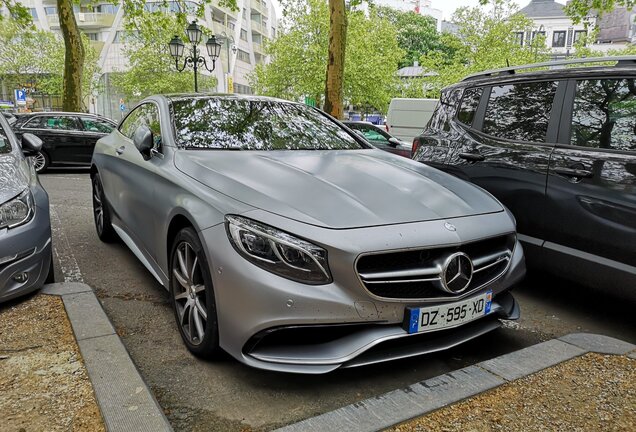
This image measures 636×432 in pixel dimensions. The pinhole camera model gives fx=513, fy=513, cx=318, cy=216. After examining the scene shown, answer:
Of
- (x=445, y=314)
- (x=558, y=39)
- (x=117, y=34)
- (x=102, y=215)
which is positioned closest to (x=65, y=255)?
(x=102, y=215)

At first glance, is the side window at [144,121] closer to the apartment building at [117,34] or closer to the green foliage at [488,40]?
the green foliage at [488,40]

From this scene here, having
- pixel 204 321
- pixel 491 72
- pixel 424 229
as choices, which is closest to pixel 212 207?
pixel 204 321

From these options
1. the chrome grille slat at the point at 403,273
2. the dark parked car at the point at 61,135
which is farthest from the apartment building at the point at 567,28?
the chrome grille slat at the point at 403,273

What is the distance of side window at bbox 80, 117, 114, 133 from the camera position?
12.7m

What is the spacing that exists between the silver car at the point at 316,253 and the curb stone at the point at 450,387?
0.18 m

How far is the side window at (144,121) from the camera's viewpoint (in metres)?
3.87

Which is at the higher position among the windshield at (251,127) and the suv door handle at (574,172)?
the windshield at (251,127)

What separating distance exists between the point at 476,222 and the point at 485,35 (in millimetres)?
35128

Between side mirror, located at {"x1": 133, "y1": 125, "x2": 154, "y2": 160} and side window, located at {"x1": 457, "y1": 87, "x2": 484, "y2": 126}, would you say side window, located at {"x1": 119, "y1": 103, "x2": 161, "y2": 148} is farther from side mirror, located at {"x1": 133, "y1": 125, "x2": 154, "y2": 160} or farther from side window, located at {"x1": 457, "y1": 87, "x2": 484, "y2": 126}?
side window, located at {"x1": 457, "y1": 87, "x2": 484, "y2": 126}

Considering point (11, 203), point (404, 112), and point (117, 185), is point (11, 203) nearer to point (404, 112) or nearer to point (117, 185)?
point (117, 185)

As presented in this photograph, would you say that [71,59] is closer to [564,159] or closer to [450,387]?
[564,159]

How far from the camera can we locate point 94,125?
12.9 m

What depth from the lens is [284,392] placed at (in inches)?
103

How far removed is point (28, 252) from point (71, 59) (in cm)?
1716
